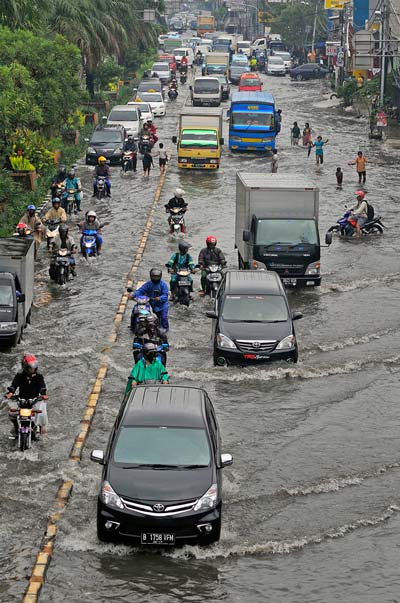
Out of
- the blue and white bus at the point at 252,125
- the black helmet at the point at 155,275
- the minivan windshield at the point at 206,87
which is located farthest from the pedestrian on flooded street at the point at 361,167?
the minivan windshield at the point at 206,87

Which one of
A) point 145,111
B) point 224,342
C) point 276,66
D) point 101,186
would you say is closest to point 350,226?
point 101,186

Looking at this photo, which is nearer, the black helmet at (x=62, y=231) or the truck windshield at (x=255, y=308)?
the truck windshield at (x=255, y=308)

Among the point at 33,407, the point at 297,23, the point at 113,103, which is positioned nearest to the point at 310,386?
the point at 33,407

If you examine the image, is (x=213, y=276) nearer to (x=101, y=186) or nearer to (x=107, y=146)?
(x=101, y=186)

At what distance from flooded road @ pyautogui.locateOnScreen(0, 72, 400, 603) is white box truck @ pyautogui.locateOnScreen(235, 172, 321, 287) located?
3.01 ft

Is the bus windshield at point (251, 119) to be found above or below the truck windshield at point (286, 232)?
below

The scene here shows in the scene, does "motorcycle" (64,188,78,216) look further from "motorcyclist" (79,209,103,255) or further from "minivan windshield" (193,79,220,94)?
"minivan windshield" (193,79,220,94)

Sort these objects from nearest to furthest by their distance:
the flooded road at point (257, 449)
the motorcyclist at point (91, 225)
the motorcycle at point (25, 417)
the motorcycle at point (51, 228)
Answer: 1. the flooded road at point (257, 449)
2. the motorcycle at point (25, 417)
3. the motorcyclist at point (91, 225)
4. the motorcycle at point (51, 228)

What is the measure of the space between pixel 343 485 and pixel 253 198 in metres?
14.8

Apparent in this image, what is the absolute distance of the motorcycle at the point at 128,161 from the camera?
51.0 m

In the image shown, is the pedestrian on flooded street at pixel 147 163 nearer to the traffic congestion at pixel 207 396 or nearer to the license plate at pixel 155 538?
the traffic congestion at pixel 207 396

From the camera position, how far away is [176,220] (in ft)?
123

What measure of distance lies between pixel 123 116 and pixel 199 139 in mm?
9175

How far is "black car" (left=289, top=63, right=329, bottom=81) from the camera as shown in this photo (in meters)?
104
